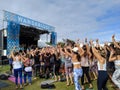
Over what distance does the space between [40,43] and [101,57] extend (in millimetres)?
26519

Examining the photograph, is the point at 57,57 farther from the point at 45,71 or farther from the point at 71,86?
the point at 71,86

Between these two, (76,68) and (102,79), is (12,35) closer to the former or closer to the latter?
(76,68)

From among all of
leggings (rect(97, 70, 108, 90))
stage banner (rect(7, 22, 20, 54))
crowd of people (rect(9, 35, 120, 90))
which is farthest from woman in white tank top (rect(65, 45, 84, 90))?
stage banner (rect(7, 22, 20, 54))

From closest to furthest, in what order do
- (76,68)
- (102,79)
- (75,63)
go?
(102,79), (76,68), (75,63)

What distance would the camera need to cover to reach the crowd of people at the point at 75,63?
22.7 feet

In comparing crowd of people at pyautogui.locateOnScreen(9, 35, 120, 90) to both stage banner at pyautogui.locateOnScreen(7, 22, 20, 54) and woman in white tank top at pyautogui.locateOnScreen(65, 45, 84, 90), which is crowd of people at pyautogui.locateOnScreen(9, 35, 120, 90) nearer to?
woman in white tank top at pyautogui.locateOnScreen(65, 45, 84, 90)

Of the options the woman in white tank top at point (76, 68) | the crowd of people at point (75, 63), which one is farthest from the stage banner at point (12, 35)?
the woman in white tank top at point (76, 68)

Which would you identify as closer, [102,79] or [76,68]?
[102,79]

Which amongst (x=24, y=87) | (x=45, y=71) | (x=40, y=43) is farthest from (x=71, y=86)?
(x=40, y=43)

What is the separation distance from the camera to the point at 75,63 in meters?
8.58

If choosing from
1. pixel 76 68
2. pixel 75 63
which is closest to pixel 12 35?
pixel 75 63

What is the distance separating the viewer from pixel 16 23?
22.6m

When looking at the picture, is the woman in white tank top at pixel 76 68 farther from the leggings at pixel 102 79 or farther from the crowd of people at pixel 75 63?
the leggings at pixel 102 79

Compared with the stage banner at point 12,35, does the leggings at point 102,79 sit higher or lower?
lower
